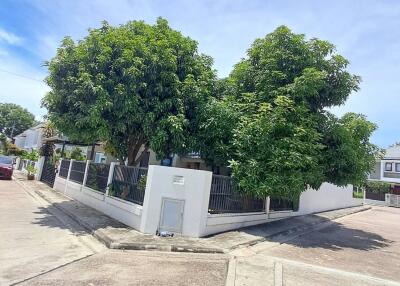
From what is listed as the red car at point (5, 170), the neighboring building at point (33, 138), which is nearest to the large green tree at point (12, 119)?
the neighboring building at point (33, 138)

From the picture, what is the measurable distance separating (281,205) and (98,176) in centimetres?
827

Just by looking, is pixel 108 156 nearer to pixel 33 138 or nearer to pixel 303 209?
pixel 303 209

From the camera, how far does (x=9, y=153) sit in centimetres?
4616

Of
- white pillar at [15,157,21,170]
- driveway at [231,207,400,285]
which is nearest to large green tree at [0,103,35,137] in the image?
white pillar at [15,157,21,170]

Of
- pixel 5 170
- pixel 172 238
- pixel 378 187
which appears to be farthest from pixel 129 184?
pixel 378 187

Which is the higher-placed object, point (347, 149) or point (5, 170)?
point (347, 149)

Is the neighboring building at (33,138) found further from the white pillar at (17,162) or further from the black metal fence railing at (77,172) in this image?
the black metal fence railing at (77,172)

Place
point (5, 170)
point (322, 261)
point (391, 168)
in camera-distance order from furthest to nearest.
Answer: point (391, 168) < point (5, 170) < point (322, 261)

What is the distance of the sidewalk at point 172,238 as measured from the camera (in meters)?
8.23

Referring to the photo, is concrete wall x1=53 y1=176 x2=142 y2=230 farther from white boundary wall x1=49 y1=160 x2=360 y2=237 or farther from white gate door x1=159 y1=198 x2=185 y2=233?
white gate door x1=159 y1=198 x2=185 y2=233

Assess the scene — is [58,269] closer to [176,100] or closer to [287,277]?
[287,277]

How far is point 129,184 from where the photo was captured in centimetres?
1123

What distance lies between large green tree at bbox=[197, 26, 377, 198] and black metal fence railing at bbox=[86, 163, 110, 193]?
417 centimetres

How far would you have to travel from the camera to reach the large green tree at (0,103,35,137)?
70.6 metres
